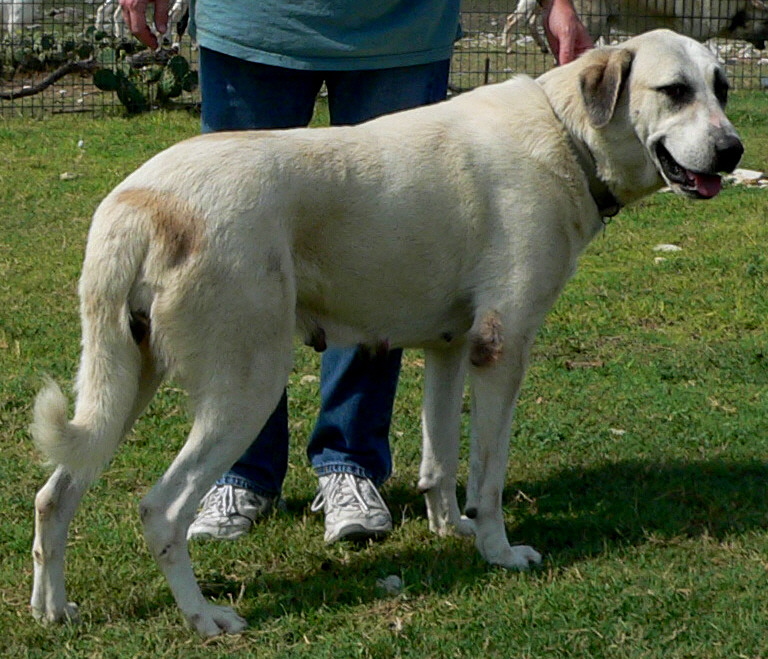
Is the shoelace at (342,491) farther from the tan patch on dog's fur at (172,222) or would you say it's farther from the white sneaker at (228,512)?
the tan patch on dog's fur at (172,222)

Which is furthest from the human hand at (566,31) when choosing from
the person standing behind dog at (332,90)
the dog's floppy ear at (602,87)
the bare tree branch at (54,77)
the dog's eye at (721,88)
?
the bare tree branch at (54,77)

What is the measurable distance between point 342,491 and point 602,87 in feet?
4.85

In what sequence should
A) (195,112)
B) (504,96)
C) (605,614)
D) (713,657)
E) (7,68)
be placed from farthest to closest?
(7,68) < (195,112) < (504,96) < (605,614) < (713,657)

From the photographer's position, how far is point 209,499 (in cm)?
428

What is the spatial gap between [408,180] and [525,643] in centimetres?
127

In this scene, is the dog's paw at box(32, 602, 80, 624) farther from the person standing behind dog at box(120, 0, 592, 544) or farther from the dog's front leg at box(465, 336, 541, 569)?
the dog's front leg at box(465, 336, 541, 569)

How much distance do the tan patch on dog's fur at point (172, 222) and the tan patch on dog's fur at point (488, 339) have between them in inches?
35.2

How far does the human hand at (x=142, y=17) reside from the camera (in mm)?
4145

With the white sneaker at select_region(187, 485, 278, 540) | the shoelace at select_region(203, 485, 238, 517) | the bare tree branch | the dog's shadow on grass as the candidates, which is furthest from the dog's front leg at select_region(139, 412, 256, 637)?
the bare tree branch

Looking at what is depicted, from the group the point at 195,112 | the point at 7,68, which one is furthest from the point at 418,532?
the point at 7,68

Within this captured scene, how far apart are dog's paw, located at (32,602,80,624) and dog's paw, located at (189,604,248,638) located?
0.33 metres

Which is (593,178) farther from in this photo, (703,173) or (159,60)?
(159,60)

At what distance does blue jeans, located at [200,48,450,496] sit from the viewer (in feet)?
13.9

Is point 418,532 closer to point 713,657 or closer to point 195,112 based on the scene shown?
point 713,657
